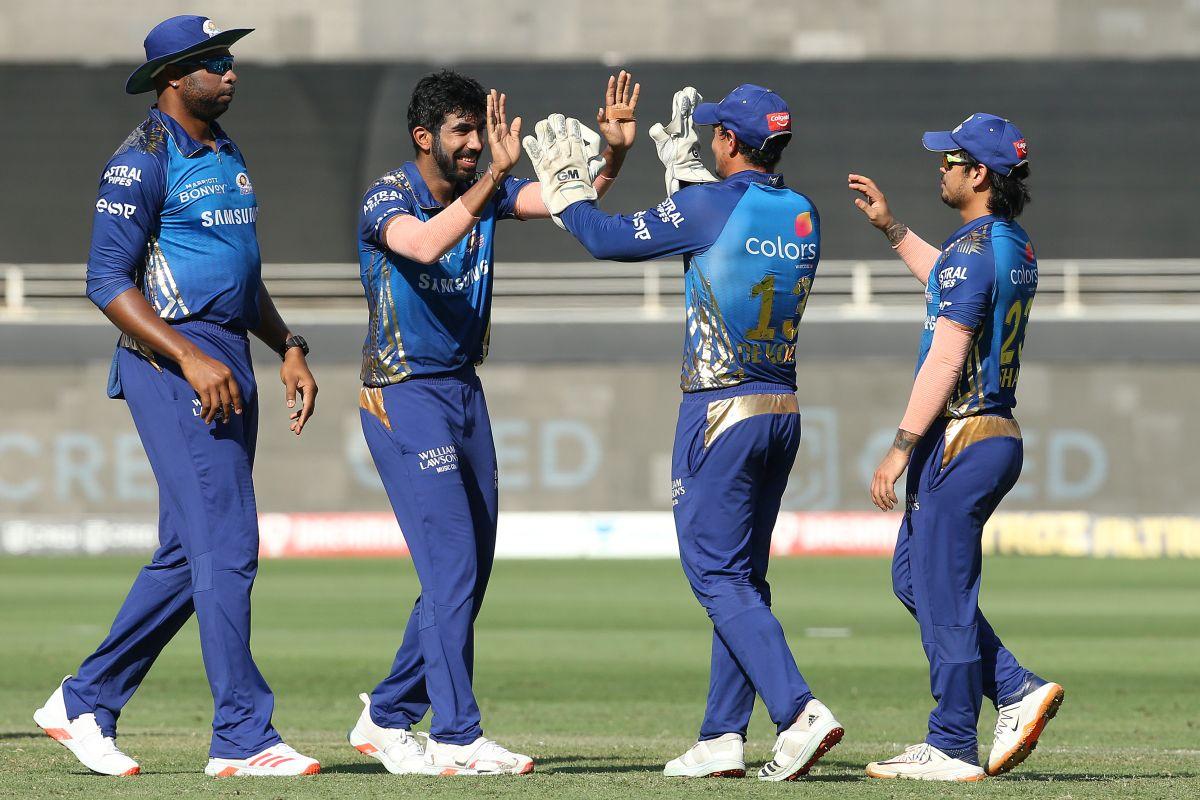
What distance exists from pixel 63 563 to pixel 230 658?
1734 centimetres

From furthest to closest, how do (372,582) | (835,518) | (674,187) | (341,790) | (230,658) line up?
(835,518) → (372,582) → (674,187) → (230,658) → (341,790)

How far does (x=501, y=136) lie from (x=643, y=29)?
24494 millimetres

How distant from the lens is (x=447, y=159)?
6668 mm

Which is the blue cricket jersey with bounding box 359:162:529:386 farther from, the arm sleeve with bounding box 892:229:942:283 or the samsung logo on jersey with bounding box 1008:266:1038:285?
the samsung logo on jersey with bounding box 1008:266:1038:285

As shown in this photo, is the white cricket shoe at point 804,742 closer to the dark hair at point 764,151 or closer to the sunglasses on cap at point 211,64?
the dark hair at point 764,151

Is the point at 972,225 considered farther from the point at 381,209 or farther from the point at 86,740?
the point at 86,740

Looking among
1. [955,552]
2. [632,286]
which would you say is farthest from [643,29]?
[955,552]

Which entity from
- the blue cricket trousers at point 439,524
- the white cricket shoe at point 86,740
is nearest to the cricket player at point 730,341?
the blue cricket trousers at point 439,524

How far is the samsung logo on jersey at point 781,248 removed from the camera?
20.6 ft

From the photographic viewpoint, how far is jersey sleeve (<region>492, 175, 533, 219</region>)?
6758 millimetres

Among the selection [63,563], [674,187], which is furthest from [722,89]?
[674,187]

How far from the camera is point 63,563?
22.6m

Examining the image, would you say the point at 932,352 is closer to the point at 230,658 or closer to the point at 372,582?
A: the point at 230,658

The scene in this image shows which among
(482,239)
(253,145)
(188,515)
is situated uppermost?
(253,145)
